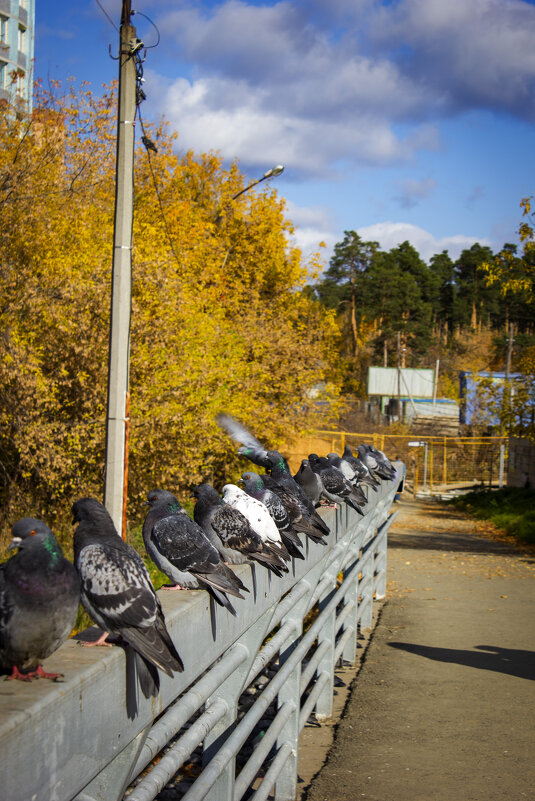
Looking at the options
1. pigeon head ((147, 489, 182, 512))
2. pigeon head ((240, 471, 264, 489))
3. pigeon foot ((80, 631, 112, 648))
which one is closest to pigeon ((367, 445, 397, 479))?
pigeon head ((240, 471, 264, 489))

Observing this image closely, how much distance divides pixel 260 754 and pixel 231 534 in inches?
41.1

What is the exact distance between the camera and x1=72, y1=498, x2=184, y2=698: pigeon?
2027 millimetres

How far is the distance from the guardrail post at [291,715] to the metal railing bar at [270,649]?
0.08 m

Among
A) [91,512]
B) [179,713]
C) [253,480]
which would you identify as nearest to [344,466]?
[253,480]

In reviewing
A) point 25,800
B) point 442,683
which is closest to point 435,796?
point 442,683

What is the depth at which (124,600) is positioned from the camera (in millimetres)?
2279

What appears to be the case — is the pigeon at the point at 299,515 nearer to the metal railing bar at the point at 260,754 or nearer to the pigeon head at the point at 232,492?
the pigeon head at the point at 232,492

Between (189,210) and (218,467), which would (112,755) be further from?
(189,210)

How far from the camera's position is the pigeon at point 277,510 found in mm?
4324

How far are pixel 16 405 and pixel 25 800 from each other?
13013 mm

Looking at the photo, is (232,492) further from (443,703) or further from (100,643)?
(443,703)

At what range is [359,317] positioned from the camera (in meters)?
74.4

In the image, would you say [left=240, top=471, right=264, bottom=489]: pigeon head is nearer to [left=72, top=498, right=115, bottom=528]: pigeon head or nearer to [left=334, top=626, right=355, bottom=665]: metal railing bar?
[left=334, top=626, right=355, bottom=665]: metal railing bar

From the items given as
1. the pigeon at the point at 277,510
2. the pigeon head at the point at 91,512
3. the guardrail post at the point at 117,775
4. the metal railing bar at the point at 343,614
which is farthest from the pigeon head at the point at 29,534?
the metal railing bar at the point at 343,614
